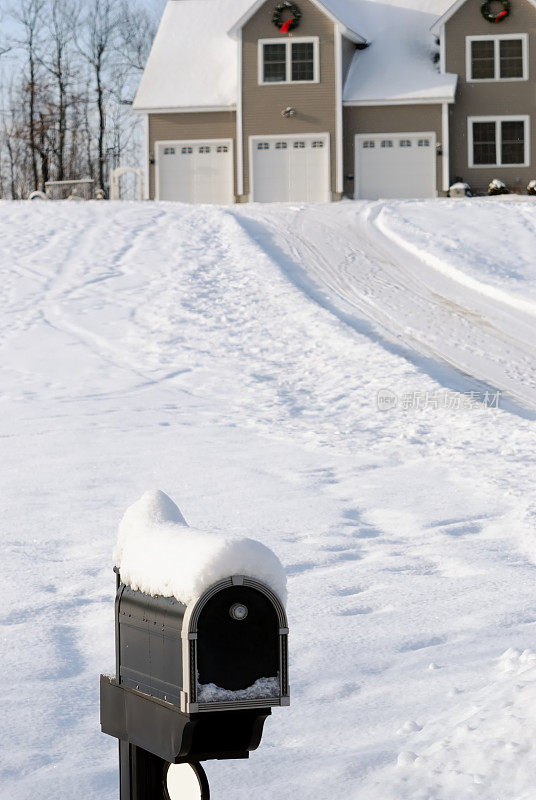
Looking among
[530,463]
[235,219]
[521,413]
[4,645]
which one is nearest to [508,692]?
[4,645]

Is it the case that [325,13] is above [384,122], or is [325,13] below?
above

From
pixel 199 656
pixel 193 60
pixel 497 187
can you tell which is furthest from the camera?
pixel 193 60

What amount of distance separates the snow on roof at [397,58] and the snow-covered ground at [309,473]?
11456mm

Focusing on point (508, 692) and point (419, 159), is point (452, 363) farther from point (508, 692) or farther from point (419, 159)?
point (419, 159)

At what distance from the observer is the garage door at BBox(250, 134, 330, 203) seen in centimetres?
2928

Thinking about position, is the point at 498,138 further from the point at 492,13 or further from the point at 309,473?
the point at 309,473

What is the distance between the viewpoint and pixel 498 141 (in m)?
29.5

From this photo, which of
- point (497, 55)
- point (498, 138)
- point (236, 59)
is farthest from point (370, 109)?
point (236, 59)

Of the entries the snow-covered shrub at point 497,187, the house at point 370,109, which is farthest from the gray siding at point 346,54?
the snow-covered shrub at point 497,187

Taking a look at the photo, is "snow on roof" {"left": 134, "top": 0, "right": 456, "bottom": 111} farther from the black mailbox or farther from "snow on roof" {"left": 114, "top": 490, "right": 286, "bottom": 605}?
the black mailbox

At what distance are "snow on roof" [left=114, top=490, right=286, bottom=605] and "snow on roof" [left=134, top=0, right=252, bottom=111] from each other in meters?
29.4

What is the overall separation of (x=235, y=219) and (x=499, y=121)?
488 inches

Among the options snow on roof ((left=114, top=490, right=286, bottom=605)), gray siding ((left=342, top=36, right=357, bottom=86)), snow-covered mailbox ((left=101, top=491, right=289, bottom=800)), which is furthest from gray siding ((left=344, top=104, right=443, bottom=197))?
snow-covered mailbox ((left=101, top=491, right=289, bottom=800))

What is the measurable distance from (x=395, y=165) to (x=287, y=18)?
519 cm
